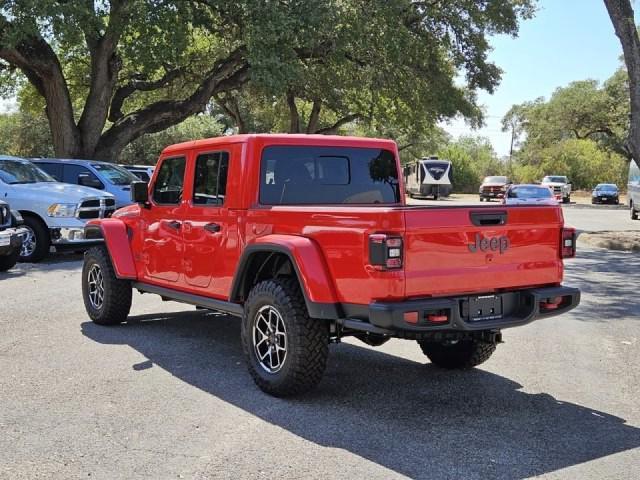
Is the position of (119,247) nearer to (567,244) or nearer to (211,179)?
(211,179)

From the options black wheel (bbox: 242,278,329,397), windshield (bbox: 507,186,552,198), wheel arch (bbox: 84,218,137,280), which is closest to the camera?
black wheel (bbox: 242,278,329,397)

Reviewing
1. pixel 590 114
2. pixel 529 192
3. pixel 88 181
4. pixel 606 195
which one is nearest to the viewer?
pixel 88 181

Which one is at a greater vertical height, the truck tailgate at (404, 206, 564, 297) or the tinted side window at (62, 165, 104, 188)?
the tinted side window at (62, 165, 104, 188)

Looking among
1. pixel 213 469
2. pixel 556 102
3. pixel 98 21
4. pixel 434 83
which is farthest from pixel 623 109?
pixel 213 469

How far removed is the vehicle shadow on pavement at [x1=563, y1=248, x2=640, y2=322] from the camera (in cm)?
925

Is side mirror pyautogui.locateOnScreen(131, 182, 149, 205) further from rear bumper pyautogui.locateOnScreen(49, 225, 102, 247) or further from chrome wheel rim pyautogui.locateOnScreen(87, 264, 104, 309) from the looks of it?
rear bumper pyautogui.locateOnScreen(49, 225, 102, 247)

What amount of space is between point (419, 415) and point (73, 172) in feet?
47.0

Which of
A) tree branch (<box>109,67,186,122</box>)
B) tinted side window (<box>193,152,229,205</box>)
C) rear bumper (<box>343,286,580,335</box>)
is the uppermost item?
tree branch (<box>109,67,186,122</box>)

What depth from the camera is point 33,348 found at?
683 cm

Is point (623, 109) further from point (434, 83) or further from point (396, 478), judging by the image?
point (396, 478)

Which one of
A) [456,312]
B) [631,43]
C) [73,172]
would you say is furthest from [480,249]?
[631,43]

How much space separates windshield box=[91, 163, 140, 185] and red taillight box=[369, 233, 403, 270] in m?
13.9

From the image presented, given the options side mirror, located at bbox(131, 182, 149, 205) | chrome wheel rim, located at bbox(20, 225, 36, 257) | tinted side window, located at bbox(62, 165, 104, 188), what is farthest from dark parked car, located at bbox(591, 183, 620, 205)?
side mirror, located at bbox(131, 182, 149, 205)

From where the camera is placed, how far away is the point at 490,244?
16.7 ft
